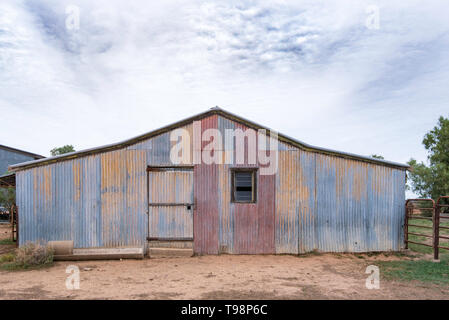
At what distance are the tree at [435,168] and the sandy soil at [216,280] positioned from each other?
23.1 m

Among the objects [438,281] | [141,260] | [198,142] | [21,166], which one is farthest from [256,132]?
[21,166]

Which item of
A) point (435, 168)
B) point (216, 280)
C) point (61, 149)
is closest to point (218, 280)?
point (216, 280)

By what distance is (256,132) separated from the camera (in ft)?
30.8

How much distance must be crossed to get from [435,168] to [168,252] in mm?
27702

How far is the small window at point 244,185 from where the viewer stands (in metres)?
9.34

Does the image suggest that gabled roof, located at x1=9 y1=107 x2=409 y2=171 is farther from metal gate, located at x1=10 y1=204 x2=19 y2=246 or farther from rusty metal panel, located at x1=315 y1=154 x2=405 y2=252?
metal gate, located at x1=10 y1=204 x2=19 y2=246

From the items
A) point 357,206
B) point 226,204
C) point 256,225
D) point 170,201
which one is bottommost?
point 256,225

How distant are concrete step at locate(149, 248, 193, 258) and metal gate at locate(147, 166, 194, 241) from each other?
319 mm

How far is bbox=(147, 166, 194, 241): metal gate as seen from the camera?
29.9ft

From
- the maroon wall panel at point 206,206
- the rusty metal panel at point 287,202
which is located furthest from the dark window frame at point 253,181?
the rusty metal panel at point 287,202

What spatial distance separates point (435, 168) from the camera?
27.1 metres

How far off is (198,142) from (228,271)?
3.88m

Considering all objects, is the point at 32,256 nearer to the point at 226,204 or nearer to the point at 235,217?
the point at 226,204

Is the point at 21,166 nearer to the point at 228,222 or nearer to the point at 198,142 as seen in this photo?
the point at 198,142
